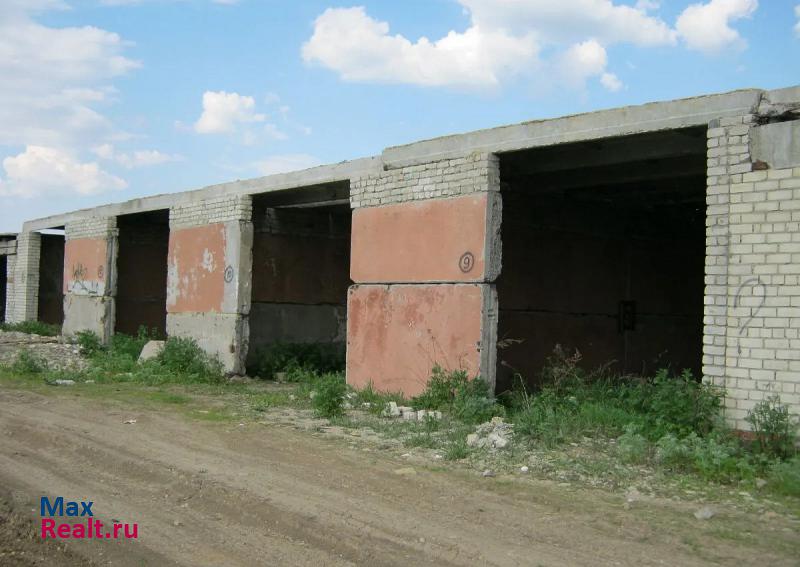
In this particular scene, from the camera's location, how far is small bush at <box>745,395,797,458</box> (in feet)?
20.6

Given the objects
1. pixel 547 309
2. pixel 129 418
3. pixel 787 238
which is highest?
pixel 787 238

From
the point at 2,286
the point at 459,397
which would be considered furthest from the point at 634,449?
the point at 2,286

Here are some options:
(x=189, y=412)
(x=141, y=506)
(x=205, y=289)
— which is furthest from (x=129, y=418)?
(x=205, y=289)

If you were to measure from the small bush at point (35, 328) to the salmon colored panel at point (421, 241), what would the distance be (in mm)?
12326

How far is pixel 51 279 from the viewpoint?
22062 mm

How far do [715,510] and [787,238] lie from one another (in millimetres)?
2722

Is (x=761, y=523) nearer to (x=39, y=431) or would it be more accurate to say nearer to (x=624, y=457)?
(x=624, y=457)

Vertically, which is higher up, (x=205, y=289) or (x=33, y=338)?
(x=205, y=289)

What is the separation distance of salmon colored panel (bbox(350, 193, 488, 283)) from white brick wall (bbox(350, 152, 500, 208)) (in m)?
0.10

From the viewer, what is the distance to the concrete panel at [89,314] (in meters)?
16.7

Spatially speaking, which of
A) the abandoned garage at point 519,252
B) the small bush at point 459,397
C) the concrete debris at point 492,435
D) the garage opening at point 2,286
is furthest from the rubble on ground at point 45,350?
the concrete debris at point 492,435

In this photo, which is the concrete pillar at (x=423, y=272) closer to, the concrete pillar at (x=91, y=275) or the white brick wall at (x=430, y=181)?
the white brick wall at (x=430, y=181)

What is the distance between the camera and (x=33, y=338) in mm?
18172

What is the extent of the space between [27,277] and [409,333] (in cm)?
1543
